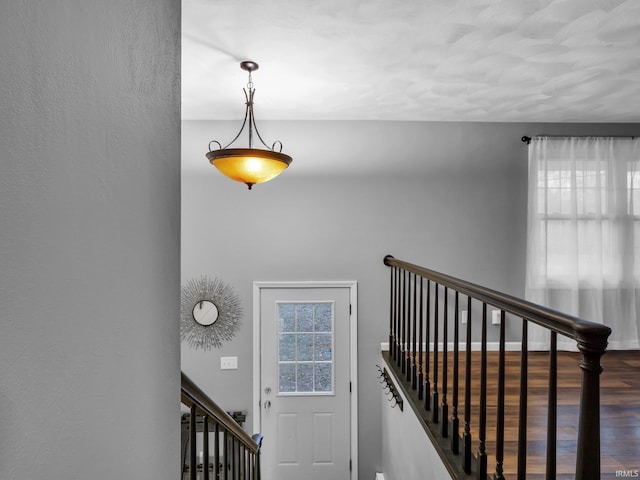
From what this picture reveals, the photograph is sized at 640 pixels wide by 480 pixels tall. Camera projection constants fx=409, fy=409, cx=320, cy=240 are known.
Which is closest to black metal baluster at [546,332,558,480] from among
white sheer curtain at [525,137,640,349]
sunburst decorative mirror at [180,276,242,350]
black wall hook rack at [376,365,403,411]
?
black wall hook rack at [376,365,403,411]

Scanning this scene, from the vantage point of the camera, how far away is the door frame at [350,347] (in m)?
4.12

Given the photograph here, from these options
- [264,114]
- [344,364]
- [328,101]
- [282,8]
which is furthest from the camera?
[344,364]

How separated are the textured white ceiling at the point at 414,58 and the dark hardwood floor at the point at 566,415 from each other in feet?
7.33

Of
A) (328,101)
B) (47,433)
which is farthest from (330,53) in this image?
(47,433)

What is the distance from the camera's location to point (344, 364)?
4.17m

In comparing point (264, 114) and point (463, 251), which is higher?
point (264, 114)

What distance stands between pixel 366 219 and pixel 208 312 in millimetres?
1840

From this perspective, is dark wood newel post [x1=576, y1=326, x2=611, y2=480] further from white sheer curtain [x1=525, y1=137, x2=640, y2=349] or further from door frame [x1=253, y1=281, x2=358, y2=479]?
white sheer curtain [x1=525, y1=137, x2=640, y2=349]

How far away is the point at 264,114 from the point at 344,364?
2602mm

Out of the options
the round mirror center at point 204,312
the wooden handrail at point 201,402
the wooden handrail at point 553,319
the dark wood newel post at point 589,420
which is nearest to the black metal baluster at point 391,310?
the round mirror center at point 204,312

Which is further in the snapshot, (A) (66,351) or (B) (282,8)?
(B) (282,8)

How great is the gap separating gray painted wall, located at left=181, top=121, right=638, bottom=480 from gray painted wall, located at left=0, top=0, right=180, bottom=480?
3176 millimetres

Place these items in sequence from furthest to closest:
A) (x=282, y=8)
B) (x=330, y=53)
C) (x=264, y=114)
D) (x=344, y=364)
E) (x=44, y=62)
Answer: (x=344, y=364), (x=264, y=114), (x=330, y=53), (x=282, y=8), (x=44, y=62)

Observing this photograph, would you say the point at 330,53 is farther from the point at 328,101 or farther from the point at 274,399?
the point at 274,399
